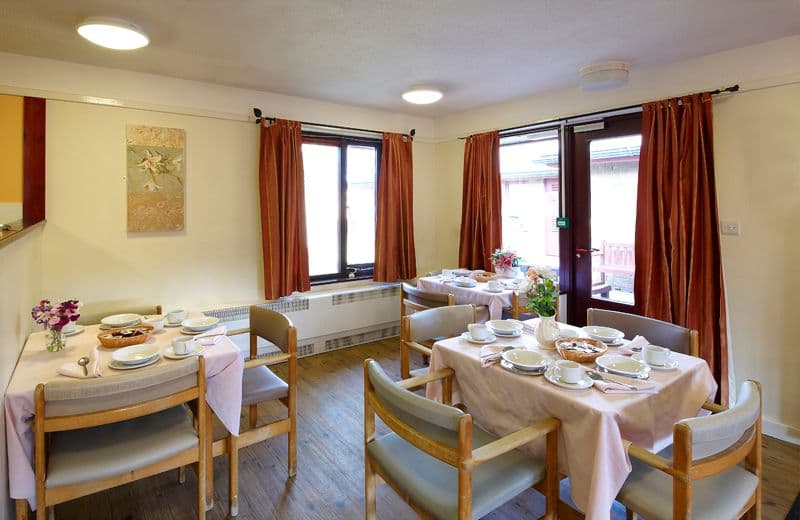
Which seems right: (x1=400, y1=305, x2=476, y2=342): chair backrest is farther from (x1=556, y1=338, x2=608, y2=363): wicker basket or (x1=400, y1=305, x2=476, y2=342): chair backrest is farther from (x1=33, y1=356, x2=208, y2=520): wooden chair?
(x1=33, y1=356, x2=208, y2=520): wooden chair

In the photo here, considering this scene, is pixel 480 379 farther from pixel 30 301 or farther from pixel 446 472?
pixel 30 301

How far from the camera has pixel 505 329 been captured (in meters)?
2.23

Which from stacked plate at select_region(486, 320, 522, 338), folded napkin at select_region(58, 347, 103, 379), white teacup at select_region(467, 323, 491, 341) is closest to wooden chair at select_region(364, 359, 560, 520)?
white teacup at select_region(467, 323, 491, 341)

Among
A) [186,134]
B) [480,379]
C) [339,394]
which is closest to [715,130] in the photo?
[480,379]

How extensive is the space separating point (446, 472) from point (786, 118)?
119 inches

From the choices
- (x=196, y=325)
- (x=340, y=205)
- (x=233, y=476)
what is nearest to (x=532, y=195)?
(x=340, y=205)

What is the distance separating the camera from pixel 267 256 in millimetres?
3920

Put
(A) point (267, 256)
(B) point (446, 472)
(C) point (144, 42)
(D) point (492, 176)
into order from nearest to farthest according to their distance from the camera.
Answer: (B) point (446, 472) → (C) point (144, 42) → (A) point (267, 256) → (D) point (492, 176)

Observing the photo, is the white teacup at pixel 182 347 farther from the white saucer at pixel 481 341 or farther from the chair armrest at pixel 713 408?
the chair armrest at pixel 713 408

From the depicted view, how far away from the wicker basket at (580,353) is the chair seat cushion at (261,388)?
1.42 meters

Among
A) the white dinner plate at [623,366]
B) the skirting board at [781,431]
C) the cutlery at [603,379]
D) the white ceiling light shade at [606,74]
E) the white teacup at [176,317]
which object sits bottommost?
the skirting board at [781,431]

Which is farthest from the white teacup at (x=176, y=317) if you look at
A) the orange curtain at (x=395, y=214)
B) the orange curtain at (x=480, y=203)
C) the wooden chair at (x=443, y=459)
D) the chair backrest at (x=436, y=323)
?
the orange curtain at (x=480, y=203)

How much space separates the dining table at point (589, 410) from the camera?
1395 millimetres

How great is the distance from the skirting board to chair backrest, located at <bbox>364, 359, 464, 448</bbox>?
8.95 feet
